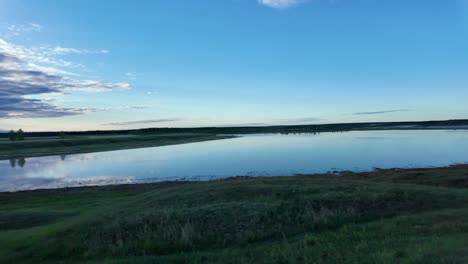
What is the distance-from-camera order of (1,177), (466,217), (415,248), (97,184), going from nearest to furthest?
(415,248) < (466,217) < (97,184) < (1,177)

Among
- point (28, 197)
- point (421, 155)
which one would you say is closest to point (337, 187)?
point (28, 197)

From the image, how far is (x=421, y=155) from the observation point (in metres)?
50.4

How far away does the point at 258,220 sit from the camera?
14.6 m

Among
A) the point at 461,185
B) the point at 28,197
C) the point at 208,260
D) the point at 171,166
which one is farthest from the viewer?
the point at 171,166

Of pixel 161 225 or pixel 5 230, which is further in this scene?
pixel 5 230

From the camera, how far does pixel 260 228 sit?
46.2 feet

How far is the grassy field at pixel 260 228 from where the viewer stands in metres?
10.6

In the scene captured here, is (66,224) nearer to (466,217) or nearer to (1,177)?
(466,217)

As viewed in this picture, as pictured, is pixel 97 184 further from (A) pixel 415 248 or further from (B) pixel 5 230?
(A) pixel 415 248

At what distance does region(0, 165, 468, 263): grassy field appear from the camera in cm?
1062

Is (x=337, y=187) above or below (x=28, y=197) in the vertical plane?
above

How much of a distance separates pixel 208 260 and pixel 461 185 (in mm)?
22325

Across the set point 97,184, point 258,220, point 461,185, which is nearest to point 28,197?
point 97,184

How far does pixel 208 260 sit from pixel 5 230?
11453 mm
